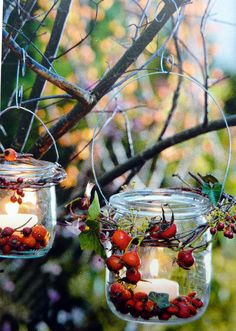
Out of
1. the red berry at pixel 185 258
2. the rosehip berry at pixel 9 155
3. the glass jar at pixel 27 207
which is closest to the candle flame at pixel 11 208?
the glass jar at pixel 27 207

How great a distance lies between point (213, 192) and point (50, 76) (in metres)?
0.58

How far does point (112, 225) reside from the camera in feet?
4.90

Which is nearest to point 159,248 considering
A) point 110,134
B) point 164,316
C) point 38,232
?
point 164,316

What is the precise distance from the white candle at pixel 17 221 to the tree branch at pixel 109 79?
27 centimetres

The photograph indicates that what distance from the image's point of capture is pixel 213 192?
1562 millimetres

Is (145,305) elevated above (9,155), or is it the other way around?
(9,155)

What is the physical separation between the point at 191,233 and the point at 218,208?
0.30 ft

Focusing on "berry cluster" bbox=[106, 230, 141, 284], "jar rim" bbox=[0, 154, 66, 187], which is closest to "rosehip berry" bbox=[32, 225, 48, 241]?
"jar rim" bbox=[0, 154, 66, 187]

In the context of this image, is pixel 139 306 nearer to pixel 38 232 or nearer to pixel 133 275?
pixel 133 275

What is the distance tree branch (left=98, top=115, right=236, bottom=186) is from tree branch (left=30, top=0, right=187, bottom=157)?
18 cm

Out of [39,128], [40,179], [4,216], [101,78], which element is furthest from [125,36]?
[4,216]

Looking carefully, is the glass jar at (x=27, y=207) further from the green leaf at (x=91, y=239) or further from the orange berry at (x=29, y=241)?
the green leaf at (x=91, y=239)

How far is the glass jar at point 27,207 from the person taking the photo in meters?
1.58

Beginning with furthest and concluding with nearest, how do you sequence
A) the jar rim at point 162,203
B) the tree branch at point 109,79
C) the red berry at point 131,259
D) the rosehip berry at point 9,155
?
the tree branch at point 109,79 → the rosehip berry at point 9,155 → the jar rim at point 162,203 → the red berry at point 131,259
